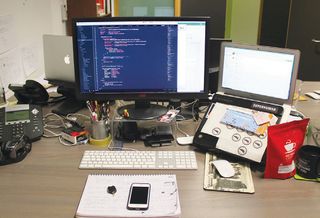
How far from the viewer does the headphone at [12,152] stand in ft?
4.39

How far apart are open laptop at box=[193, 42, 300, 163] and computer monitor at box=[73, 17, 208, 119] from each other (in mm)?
121

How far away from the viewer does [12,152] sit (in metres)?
1.34

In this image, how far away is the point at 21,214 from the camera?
1059mm

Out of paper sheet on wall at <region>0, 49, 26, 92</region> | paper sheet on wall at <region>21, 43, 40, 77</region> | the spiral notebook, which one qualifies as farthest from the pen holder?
paper sheet on wall at <region>21, 43, 40, 77</region>

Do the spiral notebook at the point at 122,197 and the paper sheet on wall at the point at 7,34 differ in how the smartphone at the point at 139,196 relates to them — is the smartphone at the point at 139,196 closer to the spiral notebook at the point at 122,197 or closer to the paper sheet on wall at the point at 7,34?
the spiral notebook at the point at 122,197

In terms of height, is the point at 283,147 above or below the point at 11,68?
below

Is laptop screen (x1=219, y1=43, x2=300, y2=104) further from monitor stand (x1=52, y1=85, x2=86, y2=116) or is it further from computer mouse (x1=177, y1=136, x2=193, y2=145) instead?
monitor stand (x1=52, y1=85, x2=86, y2=116)

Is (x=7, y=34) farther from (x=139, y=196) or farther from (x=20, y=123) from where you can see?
(x=139, y=196)

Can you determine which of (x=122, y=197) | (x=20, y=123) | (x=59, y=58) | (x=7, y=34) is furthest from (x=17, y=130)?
(x=7, y=34)

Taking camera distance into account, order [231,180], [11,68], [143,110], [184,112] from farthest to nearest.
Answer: [11,68], [184,112], [143,110], [231,180]

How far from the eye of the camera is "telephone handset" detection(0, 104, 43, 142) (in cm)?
149

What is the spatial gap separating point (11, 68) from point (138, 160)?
43.9 inches

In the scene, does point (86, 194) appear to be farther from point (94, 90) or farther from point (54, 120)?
point (54, 120)

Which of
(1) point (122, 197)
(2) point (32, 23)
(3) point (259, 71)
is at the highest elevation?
(2) point (32, 23)
